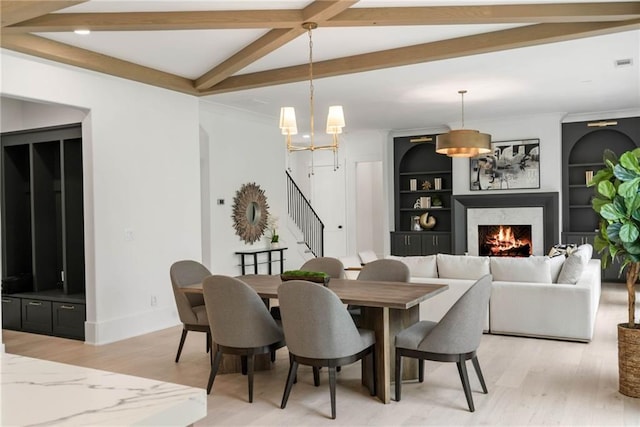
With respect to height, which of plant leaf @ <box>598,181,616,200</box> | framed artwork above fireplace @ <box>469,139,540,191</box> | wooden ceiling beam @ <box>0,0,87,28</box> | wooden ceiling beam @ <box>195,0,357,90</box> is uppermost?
wooden ceiling beam @ <box>195,0,357,90</box>

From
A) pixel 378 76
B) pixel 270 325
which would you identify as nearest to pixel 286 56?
pixel 378 76

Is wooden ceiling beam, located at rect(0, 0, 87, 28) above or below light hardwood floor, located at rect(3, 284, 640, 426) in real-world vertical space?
above

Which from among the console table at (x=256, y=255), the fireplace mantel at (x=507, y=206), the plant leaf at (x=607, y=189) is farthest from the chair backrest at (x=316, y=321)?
the fireplace mantel at (x=507, y=206)

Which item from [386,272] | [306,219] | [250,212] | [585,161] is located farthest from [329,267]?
[585,161]

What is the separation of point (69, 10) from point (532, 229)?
7.96 metres

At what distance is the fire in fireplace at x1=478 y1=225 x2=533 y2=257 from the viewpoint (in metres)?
9.70

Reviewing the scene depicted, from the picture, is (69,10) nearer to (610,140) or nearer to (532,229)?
(532,229)

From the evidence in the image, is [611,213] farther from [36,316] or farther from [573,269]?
[36,316]

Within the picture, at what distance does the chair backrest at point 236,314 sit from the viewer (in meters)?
3.78

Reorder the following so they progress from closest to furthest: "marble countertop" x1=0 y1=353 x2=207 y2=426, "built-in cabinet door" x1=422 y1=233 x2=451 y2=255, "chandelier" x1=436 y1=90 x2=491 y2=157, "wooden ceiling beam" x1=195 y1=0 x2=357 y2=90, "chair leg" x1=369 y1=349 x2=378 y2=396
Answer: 1. "marble countertop" x1=0 y1=353 x2=207 y2=426
2. "chair leg" x1=369 y1=349 x2=378 y2=396
3. "wooden ceiling beam" x1=195 y1=0 x2=357 y2=90
4. "chandelier" x1=436 y1=90 x2=491 y2=157
5. "built-in cabinet door" x1=422 y1=233 x2=451 y2=255

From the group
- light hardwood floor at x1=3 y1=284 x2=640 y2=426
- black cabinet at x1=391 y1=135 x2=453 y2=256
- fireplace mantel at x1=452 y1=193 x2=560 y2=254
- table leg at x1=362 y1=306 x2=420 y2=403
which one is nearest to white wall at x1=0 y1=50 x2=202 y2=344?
light hardwood floor at x1=3 y1=284 x2=640 y2=426

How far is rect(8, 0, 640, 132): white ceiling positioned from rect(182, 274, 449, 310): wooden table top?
2.18 meters

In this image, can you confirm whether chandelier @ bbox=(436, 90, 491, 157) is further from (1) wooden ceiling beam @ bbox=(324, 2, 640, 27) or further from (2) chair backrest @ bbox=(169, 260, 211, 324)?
(2) chair backrest @ bbox=(169, 260, 211, 324)

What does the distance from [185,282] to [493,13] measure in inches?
138
